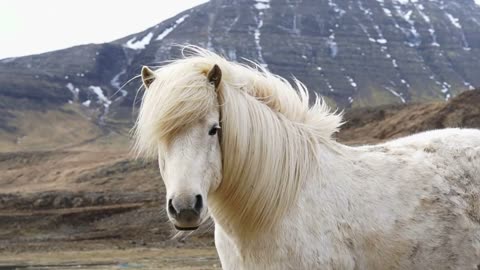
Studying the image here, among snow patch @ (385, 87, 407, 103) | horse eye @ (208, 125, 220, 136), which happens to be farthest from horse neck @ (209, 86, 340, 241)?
snow patch @ (385, 87, 407, 103)

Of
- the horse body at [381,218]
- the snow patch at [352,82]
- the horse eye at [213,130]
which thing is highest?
the horse eye at [213,130]

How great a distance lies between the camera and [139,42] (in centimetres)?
17738

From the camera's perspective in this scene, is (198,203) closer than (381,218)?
Yes

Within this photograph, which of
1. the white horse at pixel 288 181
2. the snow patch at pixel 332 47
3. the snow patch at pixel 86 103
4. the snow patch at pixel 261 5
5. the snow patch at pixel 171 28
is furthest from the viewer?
the snow patch at pixel 261 5

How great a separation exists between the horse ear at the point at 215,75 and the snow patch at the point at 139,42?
16743 cm

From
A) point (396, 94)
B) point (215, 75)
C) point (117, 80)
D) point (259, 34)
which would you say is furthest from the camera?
point (259, 34)

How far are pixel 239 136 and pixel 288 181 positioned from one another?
0.56 m

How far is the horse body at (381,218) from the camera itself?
4.84 m

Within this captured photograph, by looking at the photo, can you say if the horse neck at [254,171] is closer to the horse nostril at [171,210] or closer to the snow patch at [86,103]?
the horse nostril at [171,210]

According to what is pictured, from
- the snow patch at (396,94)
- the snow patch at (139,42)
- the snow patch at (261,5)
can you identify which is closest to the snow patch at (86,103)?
the snow patch at (139,42)

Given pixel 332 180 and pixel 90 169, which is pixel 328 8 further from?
pixel 332 180

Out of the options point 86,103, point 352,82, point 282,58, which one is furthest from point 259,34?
point 86,103

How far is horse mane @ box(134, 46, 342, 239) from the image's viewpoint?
4.77m

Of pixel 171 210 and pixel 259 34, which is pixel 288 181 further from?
pixel 259 34
